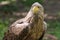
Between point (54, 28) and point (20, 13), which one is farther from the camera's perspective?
point (20, 13)

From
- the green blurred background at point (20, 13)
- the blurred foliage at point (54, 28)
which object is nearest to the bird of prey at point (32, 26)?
the blurred foliage at point (54, 28)

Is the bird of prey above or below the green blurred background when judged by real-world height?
above

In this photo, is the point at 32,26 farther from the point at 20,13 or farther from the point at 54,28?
the point at 20,13

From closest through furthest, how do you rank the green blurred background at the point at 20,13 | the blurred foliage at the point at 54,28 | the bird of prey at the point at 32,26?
the bird of prey at the point at 32,26
the blurred foliage at the point at 54,28
the green blurred background at the point at 20,13

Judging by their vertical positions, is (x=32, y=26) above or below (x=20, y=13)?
above

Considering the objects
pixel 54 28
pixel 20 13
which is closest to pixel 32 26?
pixel 54 28

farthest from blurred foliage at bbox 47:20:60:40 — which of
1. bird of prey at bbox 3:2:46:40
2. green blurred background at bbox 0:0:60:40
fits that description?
bird of prey at bbox 3:2:46:40

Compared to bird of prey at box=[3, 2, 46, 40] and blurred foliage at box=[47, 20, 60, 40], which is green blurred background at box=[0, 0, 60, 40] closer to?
blurred foliage at box=[47, 20, 60, 40]

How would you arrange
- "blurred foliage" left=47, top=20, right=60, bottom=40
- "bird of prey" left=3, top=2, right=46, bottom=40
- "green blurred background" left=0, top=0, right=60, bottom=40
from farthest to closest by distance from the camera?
"green blurred background" left=0, top=0, right=60, bottom=40, "blurred foliage" left=47, top=20, right=60, bottom=40, "bird of prey" left=3, top=2, right=46, bottom=40

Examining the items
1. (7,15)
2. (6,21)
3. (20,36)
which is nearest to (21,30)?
(20,36)

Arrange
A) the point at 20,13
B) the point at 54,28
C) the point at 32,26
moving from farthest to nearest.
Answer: the point at 20,13, the point at 54,28, the point at 32,26

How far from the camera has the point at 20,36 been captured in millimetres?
3842

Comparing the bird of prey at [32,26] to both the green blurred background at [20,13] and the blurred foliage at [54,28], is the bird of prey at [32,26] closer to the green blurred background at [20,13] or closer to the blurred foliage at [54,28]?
the blurred foliage at [54,28]

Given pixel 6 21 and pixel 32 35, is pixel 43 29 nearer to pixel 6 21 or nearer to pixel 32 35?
pixel 32 35
